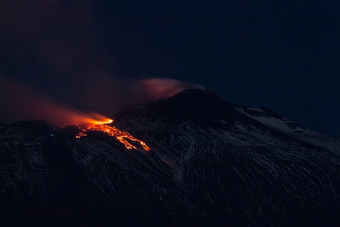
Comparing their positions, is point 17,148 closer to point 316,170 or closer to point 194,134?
point 194,134

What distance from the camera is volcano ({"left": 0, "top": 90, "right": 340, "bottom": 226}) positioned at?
102000mm

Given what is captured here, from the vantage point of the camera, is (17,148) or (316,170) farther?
(316,170)

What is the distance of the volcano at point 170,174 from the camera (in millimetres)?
102000

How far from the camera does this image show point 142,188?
Result: 357 feet

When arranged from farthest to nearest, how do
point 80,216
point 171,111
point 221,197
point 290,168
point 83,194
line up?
point 171,111 < point 290,168 < point 221,197 < point 83,194 < point 80,216

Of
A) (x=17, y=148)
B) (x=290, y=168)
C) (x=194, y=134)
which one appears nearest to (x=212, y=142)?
(x=194, y=134)

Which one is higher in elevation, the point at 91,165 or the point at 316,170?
the point at 91,165

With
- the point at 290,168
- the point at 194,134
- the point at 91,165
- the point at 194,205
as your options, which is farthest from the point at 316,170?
the point at 91,165

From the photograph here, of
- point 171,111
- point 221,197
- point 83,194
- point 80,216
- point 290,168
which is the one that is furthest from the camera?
point 171,111

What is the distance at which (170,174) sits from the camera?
118 meters

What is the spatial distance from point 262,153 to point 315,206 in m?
19.5

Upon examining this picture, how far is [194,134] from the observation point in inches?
5551

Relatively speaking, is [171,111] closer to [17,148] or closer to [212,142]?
[212,142]

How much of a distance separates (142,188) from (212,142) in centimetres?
3249
